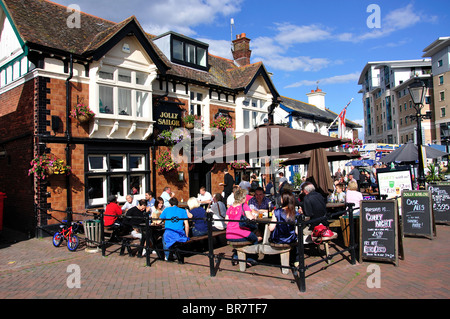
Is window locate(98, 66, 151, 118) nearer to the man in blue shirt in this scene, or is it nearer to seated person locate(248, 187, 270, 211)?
the man in blue shirt

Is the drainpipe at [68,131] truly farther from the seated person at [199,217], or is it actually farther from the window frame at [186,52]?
the window frame at [186,52]

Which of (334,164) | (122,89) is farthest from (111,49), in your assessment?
(334,164)

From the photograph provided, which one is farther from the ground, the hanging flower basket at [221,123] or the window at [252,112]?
the window at [252,112]

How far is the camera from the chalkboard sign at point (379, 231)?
6.45 metres

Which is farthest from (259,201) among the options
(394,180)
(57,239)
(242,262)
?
(57,239)

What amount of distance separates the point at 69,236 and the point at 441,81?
59.8 meters

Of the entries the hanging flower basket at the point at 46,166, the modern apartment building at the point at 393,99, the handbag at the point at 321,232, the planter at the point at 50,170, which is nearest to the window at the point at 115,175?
the hanging flower basket at the point at 46,166

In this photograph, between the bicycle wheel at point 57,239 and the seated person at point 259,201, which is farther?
the bicycle wheel at point 57,239

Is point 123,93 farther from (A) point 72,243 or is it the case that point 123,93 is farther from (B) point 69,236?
(A) point 72,243

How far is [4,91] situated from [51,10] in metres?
3.79

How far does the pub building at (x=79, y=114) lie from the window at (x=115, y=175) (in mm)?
39

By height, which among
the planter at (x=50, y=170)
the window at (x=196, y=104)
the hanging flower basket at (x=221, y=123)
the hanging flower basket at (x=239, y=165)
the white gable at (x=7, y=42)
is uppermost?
the white gable at (x=7, y=42)
